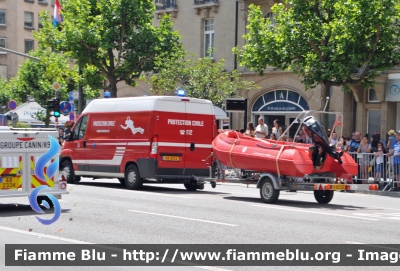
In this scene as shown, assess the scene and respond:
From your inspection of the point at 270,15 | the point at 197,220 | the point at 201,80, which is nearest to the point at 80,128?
the point at 197,220

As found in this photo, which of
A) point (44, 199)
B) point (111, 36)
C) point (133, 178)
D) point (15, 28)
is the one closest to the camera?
point (44, 199)

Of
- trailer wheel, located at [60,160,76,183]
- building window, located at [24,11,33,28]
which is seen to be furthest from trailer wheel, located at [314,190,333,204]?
building window, located at [24,11,33,28]

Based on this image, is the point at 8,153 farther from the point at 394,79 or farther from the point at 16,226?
the point at 394,79

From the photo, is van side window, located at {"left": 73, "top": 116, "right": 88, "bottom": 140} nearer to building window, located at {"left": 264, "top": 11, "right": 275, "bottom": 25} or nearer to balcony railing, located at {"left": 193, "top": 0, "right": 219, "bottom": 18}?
building window, located at {"left": 264, "top": 11, "right": 275, "bottom": 25}

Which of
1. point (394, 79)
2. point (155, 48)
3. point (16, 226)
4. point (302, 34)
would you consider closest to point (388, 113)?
point (394, 79)

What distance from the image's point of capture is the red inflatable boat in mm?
16734

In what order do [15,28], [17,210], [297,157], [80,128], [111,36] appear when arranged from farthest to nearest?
[15,28], [111,36], [80,128], [297,157], [17,210]

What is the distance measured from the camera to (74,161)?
74.5 ft

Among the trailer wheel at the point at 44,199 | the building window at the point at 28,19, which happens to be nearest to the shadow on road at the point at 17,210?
the trailer wheel at the point at 44,199

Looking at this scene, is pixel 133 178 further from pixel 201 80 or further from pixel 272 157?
pixel 201 80

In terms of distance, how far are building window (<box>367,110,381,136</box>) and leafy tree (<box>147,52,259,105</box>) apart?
20.2 ft

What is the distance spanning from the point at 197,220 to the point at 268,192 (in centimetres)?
408

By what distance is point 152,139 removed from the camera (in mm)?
19891

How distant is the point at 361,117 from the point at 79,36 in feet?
43.8
